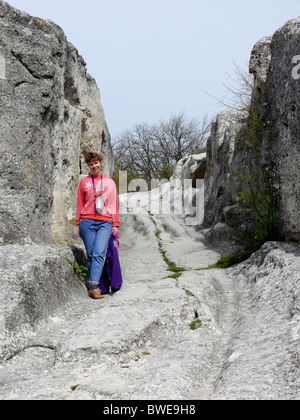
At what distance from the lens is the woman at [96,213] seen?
4.77m

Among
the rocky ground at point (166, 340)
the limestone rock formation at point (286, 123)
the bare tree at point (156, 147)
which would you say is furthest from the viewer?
the bare tree at point (156, 147)

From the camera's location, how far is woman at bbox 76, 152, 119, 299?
4.77 meters

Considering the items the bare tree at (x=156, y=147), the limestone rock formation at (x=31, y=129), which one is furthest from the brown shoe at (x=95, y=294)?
the bare tree at (x=156, y=147)

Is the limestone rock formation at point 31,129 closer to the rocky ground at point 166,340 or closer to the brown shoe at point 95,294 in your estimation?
the rocky ground at point 166,340

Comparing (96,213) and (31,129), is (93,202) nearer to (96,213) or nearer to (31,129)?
(96,213)

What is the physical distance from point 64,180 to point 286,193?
381cm

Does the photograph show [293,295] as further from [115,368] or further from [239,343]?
[115,368]

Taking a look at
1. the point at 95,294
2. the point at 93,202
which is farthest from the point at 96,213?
the point at 95,294

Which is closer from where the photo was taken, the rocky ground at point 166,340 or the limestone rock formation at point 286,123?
the rocky ground at point 166,340

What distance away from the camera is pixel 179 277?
5.20 metres

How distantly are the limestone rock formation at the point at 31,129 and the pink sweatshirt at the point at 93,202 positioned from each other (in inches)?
28.4

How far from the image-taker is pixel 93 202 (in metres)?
4.91

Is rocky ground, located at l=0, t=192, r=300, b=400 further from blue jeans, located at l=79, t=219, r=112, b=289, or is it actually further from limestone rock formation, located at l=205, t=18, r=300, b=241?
limestone rock formation, located at l=205, t=18, r=300, b=241
